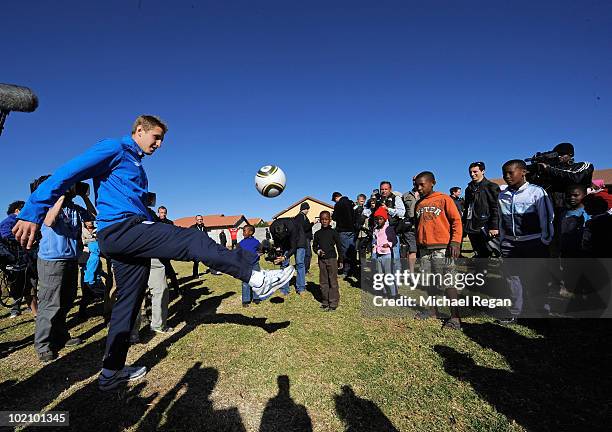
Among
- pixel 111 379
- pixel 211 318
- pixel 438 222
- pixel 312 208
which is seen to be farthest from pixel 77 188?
pixel 312 208

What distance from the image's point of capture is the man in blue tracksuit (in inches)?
103

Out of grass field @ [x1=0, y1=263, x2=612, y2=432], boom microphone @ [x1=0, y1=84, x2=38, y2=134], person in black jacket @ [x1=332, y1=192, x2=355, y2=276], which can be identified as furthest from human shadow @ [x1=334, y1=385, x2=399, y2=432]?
person in black jacket @ [x1=332, y1=192, x2=355, y2=276]

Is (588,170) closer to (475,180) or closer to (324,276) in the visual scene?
(475,180)

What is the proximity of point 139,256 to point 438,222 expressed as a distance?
418 centimetres

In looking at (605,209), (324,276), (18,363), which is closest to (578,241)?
(605,209)

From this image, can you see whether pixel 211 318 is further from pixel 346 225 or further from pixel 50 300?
pixel 346 225

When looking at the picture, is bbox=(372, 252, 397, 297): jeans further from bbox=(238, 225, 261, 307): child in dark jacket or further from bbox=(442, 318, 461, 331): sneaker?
bbox=(238, 225, 261, 307): child in dark jacket

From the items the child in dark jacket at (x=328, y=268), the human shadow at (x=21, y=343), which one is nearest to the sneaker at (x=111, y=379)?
the human shadow at (x=21, y=343)

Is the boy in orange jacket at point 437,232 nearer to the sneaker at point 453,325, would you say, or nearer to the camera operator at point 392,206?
the sneaker at point 453,325

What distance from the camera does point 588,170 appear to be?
4.96 m

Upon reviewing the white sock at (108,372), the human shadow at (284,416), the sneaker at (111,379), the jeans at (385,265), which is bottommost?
the human shadow at (284,416)

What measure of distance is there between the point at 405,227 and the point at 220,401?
20.5 feet

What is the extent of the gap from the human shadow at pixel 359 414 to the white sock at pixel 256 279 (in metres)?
1.32

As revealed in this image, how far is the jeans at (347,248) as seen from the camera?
895cm
